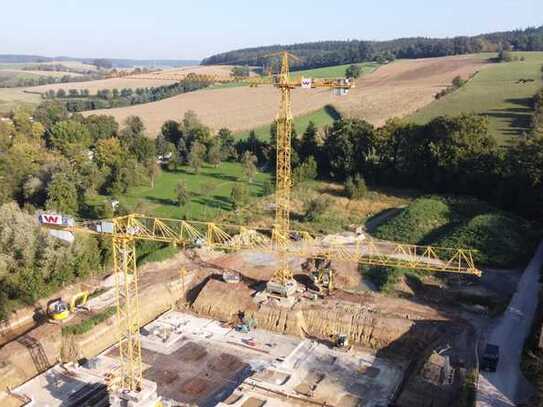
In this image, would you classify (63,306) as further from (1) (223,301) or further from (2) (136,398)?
(2) (136,398)

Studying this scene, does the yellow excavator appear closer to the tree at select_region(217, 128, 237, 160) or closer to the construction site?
the construction site

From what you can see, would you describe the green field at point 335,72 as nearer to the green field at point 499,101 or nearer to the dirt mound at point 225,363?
the green field at point 499,101

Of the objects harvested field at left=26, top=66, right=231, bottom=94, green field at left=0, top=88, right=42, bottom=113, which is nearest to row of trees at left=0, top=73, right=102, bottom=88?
harvested field at left=26, top=66, right=231, bottom=94

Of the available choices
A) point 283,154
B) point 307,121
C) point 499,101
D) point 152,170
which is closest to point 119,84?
point 307,121

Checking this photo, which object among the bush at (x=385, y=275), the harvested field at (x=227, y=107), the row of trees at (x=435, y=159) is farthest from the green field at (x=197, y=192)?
the harvested field at (x=227, y=107)

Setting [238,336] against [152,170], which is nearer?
[238,336]

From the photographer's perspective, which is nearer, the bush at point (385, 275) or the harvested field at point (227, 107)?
the bush at point (385, 275)
